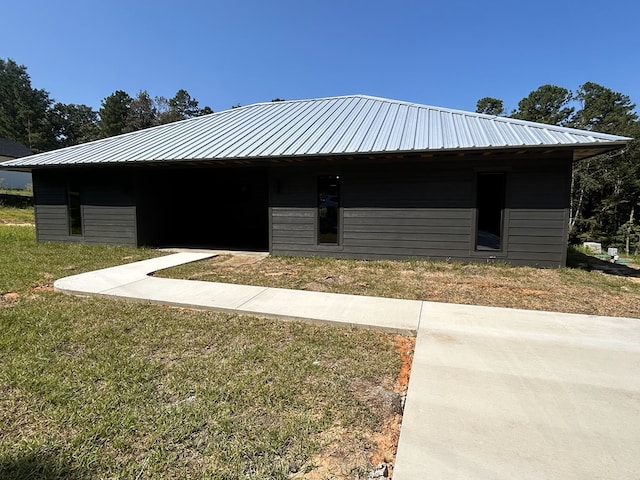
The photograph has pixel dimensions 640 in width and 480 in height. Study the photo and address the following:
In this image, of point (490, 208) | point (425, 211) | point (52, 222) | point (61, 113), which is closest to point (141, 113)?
point (61, 113)

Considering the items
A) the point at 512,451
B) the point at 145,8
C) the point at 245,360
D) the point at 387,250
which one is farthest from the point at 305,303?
the point at 145,8

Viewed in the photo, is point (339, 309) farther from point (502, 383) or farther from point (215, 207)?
point (215, 207)

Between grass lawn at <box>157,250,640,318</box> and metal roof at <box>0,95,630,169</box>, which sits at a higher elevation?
metal roof at <box>0,95,630,169</box>

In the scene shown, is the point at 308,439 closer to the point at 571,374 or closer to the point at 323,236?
the point at 571,374

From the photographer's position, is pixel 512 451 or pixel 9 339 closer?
pixel 512 451

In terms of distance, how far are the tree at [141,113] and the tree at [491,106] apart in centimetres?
4590

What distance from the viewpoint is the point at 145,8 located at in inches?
427

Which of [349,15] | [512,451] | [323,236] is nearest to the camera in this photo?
[512,451]

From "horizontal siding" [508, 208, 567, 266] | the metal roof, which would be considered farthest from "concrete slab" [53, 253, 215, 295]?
"horizontal siding" [508, 208, 567, 266]

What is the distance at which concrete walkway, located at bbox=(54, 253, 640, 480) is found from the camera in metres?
1.82

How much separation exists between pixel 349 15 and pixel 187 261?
10810mm

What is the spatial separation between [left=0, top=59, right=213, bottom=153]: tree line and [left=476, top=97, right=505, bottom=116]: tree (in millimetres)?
43484

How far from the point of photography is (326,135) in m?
8.86

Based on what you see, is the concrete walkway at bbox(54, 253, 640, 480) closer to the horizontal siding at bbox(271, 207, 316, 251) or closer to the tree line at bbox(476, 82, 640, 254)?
the horizontal siding at bbox(271, 207, 316, 251)
